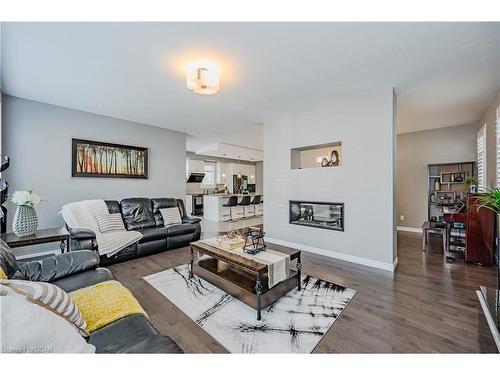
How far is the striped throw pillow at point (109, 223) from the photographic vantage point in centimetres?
362

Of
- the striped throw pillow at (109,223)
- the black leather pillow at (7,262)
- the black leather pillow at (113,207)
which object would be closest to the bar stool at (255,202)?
the black leather pillow at (113,207)

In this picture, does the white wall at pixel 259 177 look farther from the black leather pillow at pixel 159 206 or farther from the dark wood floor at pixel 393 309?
the dark wood floor at pixel 393 309

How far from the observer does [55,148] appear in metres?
3.88

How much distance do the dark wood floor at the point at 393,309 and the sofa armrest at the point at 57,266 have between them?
0.67 metres

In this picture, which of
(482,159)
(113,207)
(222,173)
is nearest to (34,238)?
(113,207)

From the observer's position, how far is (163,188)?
17.6 feet

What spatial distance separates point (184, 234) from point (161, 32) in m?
3.25

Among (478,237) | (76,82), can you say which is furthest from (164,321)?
(478,237)

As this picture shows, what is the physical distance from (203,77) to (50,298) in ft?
7.40

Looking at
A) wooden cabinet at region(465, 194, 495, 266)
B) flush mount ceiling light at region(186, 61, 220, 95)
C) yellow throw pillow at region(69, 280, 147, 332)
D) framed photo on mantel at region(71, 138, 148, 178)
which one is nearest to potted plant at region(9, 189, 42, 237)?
framed photo on mantel at region(71, 138, 148, 178)

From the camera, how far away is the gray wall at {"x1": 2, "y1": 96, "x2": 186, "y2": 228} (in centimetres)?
352

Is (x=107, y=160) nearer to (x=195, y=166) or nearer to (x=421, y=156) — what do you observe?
(x=195, y=166)

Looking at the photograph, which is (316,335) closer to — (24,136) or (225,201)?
(24,136)

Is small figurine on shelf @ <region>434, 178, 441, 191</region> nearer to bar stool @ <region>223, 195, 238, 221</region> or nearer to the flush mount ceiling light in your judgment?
bar stool @ <region>223, 195, 238, 221</region>
